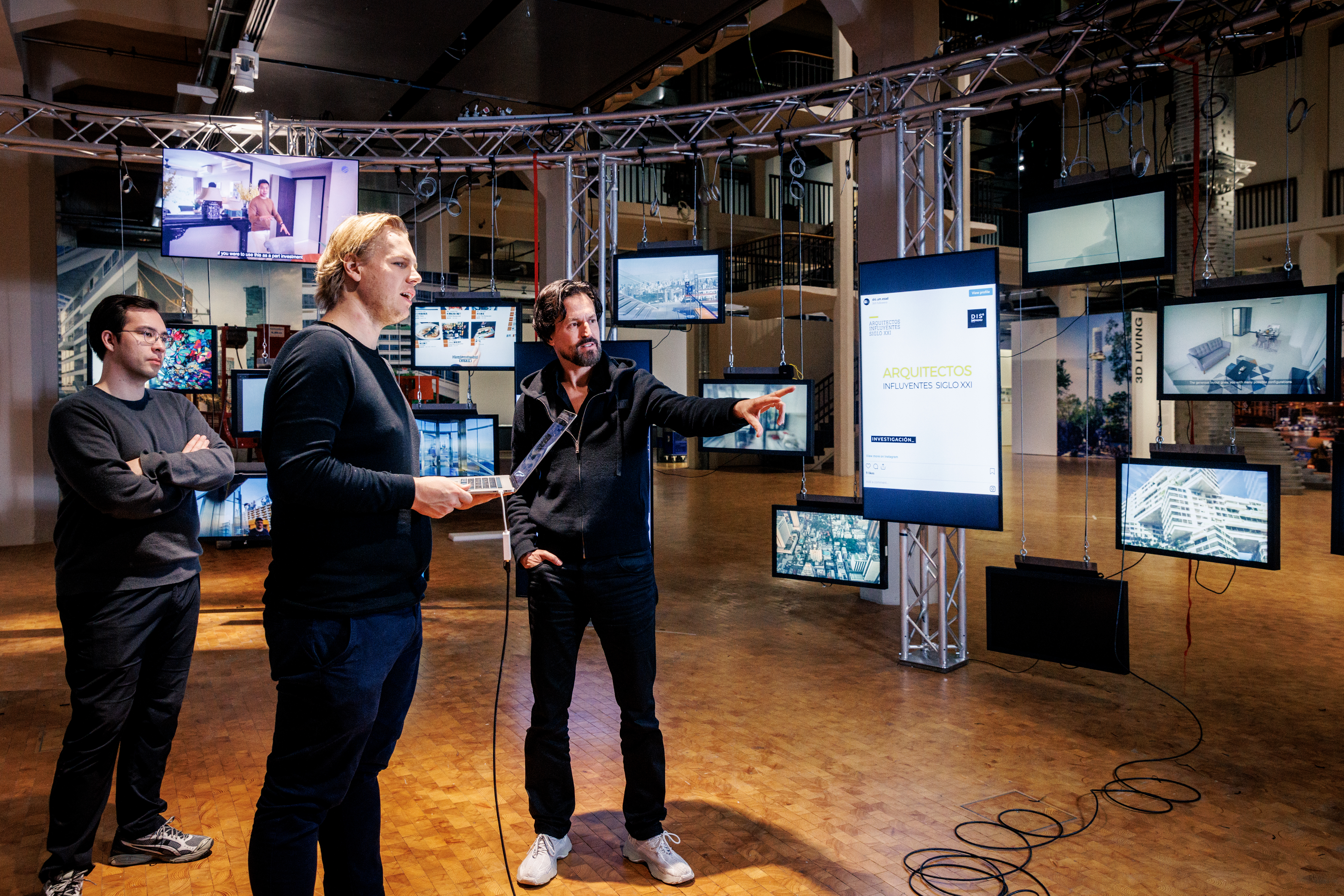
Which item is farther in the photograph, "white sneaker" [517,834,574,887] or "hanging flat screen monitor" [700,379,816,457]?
"hanging flat screen monitor" [700,379,816,457]

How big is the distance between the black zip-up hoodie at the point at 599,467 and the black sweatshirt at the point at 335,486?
80cm

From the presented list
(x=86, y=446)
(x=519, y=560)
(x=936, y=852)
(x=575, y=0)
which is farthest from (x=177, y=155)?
(x=936, y=852)

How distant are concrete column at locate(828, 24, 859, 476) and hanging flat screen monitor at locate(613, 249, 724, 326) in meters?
9.69

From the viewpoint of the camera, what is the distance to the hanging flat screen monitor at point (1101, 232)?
4578 mm

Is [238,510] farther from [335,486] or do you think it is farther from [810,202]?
[810,202]

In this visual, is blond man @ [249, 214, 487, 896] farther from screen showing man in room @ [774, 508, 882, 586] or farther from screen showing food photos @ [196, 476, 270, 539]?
screen showing food photos @ [196, 476, 270, 539]

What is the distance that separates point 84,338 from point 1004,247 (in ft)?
58.4

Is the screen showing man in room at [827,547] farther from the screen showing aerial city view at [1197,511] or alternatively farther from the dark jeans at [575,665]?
the dark jeans at [575,665]

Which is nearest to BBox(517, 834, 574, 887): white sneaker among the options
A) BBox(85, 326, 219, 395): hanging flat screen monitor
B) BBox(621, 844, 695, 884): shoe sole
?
BBox(621, 844, 695, 884): shoe sole

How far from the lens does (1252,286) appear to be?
4.39 metres

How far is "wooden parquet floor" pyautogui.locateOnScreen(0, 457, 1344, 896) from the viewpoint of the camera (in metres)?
2.96

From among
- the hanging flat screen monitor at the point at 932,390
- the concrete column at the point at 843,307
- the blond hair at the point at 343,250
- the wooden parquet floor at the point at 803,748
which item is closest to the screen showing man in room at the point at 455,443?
the wooden parquet floor at the point at 803,748

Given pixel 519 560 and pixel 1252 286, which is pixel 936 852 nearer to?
pixel 519 560

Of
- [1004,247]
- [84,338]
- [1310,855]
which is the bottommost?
[1310,855]
